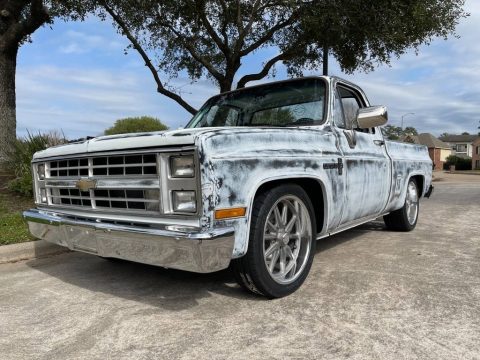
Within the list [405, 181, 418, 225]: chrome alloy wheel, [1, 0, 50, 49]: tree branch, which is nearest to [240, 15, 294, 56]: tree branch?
[1, 0, 50, 49]: tree branch

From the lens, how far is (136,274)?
163 inches

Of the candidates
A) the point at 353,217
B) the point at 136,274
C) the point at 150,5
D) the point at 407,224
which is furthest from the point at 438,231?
the point at 150,5

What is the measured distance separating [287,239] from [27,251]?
2991 millimetres

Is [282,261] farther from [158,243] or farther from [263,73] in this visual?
[263,73]

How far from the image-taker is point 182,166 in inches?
113

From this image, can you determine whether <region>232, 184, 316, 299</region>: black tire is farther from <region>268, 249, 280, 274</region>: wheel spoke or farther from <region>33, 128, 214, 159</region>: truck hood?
<region>33, 128, 214, 159</region>: truck hood

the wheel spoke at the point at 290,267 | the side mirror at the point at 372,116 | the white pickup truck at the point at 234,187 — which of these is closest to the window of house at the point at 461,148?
the white pickup truck at the point at 234,187

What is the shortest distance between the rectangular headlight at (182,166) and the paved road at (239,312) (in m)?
0.99

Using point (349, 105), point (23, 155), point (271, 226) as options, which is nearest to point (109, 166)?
point (271, 226)

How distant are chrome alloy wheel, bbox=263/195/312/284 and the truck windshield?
3.13 ft

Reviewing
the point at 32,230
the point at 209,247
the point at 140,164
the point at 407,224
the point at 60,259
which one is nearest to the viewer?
the point at 209,247

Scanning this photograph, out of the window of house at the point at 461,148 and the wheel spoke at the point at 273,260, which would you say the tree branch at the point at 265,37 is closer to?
the wheel spoke at the point at 273,260

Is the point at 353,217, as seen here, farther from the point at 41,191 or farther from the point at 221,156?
the point at 41,191

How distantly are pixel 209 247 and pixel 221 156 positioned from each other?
57 centimetres
